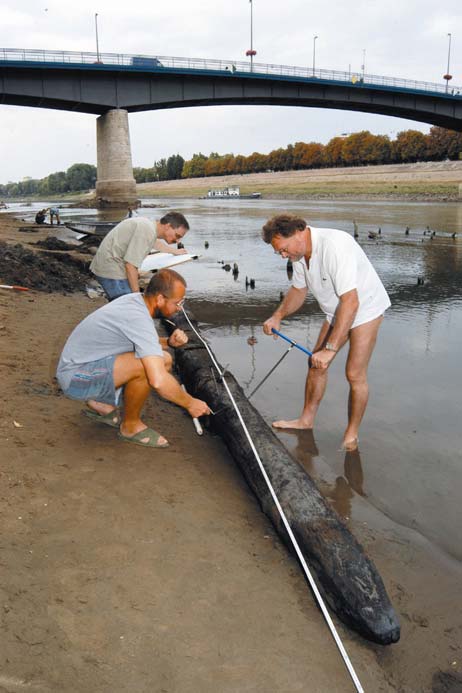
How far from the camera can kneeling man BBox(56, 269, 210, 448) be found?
3.98 m

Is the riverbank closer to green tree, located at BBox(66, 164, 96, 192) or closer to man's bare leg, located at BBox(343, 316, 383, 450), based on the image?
man's bare leg, located at BBox(343, 316, 383, 450)

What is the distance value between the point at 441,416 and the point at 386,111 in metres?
63.4

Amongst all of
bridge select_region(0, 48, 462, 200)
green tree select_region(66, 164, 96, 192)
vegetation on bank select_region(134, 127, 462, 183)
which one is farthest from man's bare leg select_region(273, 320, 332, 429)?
green tree select_region(66, 164, 96, 192)

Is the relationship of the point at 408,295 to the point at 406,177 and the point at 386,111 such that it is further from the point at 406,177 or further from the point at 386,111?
the point at 406,177

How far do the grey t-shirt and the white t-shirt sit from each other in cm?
158

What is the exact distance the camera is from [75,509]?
3500 mm

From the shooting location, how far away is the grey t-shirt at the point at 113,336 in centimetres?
402

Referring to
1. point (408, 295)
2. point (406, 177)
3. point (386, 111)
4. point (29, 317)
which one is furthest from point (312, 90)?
point (29, 317)

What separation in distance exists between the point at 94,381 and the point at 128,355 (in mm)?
362

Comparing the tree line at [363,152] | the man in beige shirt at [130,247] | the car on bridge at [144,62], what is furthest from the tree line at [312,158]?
the man in beige shirt at [130,247]

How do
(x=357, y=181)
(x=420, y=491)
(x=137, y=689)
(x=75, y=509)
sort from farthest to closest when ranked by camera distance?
(x=357, y=181) < (x=420, y=491) < (x=75, y=509) < (x=137, y=689)

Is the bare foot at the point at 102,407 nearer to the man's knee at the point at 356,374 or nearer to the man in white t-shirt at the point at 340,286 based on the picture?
the man in white t-shirt at the point at 340,286

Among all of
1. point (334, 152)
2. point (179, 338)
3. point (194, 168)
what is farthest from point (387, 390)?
point (194, 168)

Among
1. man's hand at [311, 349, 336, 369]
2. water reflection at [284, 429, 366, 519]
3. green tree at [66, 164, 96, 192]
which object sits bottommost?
water reflection at [284, 429, 366, 519]
